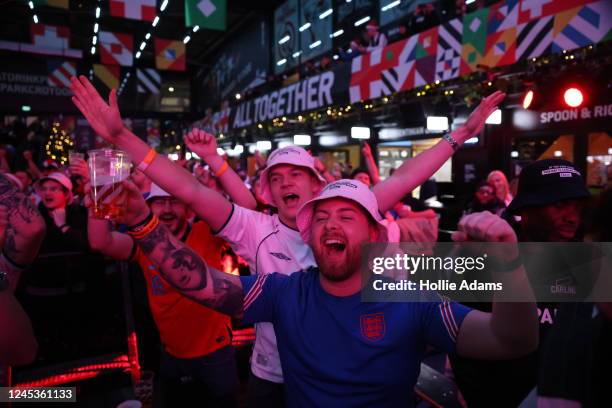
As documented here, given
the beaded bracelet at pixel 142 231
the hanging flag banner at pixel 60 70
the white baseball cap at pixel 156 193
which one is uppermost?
the hanging flag banner at pixel 60 70

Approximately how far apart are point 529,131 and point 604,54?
2885 millimetres

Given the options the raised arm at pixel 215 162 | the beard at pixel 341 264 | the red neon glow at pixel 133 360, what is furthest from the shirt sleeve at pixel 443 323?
the red neon glow at pixel 133 360

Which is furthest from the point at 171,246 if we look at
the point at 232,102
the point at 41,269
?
the point at 232,102

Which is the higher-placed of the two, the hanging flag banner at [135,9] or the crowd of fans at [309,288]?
the hanging flag banner at [135,9]

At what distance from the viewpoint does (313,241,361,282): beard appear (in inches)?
73.5

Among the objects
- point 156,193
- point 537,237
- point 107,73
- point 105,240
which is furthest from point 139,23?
point 537,237

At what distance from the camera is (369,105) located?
11375 millimetres

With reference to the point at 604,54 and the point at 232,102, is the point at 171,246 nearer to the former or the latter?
the point at 604,54

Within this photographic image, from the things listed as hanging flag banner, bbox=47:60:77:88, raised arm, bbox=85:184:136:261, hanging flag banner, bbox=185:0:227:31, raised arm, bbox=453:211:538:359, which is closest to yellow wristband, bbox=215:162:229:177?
raised arm, bbox=85:184:136:261

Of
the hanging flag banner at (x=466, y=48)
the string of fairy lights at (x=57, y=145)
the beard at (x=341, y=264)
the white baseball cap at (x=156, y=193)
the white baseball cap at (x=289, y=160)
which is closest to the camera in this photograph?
the beard at (x=341, y=264)

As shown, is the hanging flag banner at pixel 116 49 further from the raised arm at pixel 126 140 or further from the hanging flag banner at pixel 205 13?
the raised arm at pixel 126 140

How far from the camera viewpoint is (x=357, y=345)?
1763 millimetres

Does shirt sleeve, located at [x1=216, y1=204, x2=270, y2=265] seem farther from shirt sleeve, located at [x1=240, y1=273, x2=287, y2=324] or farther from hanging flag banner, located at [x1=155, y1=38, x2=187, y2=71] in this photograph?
hanging flag banner, located at [x1=155, y1=38, x2=187, y2=71]

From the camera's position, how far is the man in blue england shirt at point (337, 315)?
1.73m
